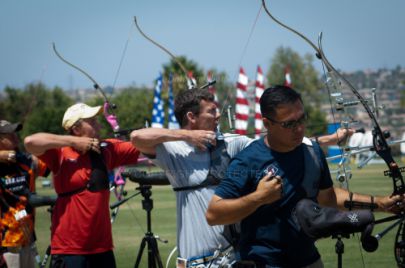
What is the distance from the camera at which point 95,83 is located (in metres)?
7.24

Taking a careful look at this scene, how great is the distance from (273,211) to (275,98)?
1.79 ft

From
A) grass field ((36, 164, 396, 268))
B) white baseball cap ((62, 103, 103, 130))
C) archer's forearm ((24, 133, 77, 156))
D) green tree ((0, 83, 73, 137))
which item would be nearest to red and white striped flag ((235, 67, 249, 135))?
grass field ((36, 164, 396, 268))

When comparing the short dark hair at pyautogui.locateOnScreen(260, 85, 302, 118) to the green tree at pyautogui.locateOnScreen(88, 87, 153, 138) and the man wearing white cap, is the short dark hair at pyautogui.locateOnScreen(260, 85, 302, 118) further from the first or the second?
the green tree at pyautogui.locateOnScreen(88, 87, 153, 138)

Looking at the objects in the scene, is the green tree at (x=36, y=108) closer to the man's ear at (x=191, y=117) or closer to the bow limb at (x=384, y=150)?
the man's ear at (x=191, y=117)

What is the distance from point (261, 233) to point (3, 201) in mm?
3640

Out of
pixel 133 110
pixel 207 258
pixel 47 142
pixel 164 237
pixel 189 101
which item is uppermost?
pixel 133 110

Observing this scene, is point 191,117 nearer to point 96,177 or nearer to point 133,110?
point 96,177

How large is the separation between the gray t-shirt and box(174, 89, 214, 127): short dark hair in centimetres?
20

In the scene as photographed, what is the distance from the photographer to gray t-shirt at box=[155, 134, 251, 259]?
438 centimetres

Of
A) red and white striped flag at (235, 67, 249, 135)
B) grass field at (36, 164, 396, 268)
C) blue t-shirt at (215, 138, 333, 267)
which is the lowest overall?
grass field at (36, 164, 396, 268)

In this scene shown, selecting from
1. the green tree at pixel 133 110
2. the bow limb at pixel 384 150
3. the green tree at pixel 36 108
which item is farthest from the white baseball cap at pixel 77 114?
the green tree at pixel 133 110

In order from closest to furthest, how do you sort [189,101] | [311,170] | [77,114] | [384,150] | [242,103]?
[311,170]
[384,150]
[189,101]
[77,114]
[242,103]

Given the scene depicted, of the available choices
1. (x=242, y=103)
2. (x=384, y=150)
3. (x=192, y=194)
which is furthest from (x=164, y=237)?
(x=242, y=103)

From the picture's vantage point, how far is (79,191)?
5.40 meters
